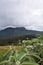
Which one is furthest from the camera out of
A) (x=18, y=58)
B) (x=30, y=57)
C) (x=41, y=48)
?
(x=41, y=48)

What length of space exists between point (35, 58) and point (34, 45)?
3.25ft

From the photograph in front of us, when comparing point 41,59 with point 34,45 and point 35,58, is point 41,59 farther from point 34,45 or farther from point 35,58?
point 34,45

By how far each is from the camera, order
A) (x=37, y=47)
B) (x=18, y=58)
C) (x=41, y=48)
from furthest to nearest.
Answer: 1. (x=37, y=47)
2. (x=41, y=48)
3. (x=18, y=58)

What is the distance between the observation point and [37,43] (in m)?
4.23

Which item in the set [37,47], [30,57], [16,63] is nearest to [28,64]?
[16,63]

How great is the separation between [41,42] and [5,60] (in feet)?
4.28

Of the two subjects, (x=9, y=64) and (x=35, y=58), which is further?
(x=35, y=58)

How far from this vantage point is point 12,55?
2957mm

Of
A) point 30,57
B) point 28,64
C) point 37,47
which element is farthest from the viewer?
point 37,47

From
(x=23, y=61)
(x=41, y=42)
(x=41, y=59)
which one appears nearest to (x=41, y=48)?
(x=41, y=42)

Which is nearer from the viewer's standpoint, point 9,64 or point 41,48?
point 9,64

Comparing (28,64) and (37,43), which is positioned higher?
(28,64)

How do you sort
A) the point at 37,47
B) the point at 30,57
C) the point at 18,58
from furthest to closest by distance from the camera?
the point at 37,47
the point at 30,57
the point at 18,58

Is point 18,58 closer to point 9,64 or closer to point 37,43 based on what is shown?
point 9,64
